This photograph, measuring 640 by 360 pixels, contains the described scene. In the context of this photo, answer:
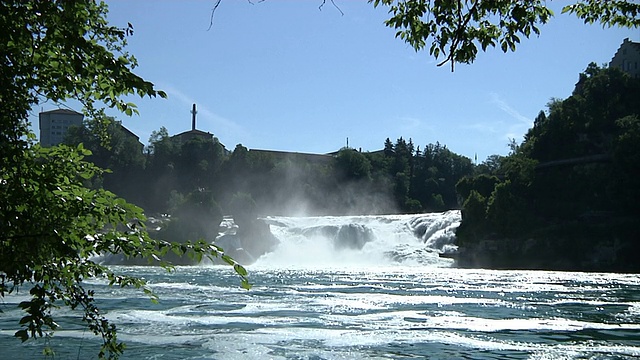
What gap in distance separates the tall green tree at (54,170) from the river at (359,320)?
1.82ft

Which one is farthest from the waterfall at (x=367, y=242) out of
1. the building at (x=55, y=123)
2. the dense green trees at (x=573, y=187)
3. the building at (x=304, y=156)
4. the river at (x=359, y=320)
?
the building at (x=304, y=156)

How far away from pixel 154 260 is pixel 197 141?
9484 cm

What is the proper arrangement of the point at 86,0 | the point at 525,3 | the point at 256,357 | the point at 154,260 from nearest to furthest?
the point at 86,0
the point at 154,260
the point at 525,3
the point at 256,357

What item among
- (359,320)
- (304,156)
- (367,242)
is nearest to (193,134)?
(304,156)

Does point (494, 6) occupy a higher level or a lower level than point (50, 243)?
higher

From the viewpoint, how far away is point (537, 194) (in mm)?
58344

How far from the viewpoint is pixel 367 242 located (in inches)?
2147

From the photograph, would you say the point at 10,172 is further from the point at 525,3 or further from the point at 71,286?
the point at 525,3

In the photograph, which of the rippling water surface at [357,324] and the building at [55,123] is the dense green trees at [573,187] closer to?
the rippling water surface at [357,324]

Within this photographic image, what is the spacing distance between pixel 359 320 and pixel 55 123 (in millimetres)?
95216

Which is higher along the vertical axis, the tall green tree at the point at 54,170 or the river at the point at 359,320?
the tall green tree at the point at 54,170

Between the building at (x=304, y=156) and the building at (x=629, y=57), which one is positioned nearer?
the building at (x=629, y=57)

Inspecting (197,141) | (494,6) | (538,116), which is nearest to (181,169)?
(197,141)

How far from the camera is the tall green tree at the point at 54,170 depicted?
3.55 meters
